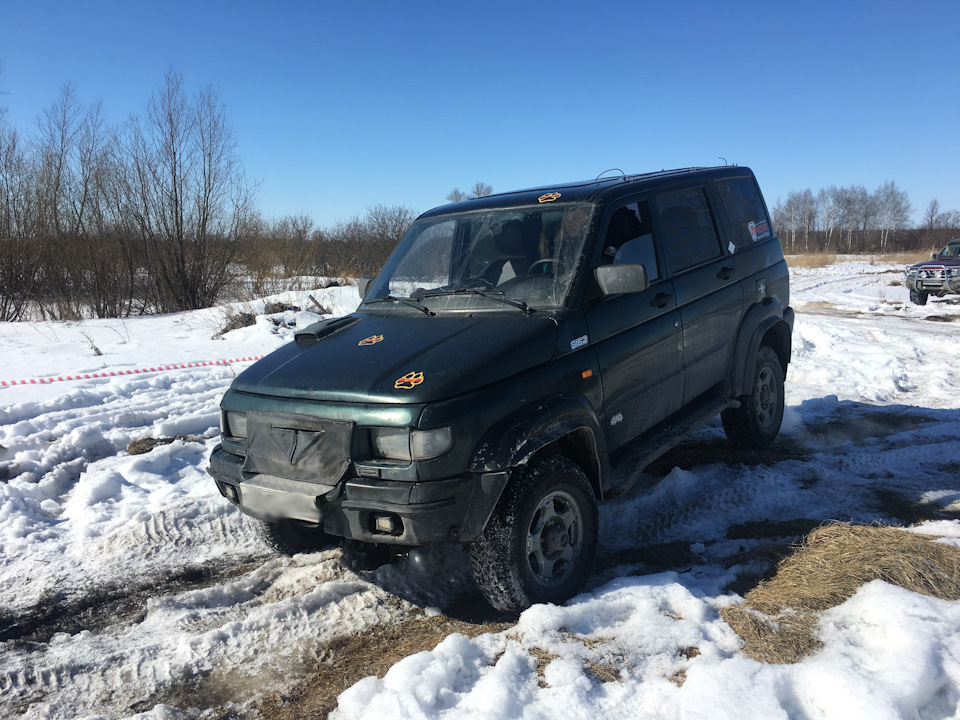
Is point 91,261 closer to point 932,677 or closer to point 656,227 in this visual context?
point 656,227

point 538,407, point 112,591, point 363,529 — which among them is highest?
point 538,407

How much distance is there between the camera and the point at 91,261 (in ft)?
61.7

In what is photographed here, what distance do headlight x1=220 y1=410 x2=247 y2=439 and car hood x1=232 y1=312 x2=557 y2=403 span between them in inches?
5.5

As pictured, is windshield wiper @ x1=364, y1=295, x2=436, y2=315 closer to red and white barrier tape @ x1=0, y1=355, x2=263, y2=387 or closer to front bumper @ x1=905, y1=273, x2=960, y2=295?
red and white barrier tape @ x1=0, y1=355, x2=263, y2=387

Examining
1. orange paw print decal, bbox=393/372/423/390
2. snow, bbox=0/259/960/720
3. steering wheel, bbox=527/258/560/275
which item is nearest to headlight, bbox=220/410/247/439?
snow, bbox=0/259/960/720

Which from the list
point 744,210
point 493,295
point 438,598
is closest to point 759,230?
point 744,210

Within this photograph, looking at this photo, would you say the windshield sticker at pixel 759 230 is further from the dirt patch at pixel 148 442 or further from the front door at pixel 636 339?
the dirt patch at pixel 148 442

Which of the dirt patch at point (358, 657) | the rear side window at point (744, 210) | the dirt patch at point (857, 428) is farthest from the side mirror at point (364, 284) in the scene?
the dirt patch at point (857, 428)

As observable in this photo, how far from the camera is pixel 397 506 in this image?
9.53 feet

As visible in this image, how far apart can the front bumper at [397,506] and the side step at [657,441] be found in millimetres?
1048

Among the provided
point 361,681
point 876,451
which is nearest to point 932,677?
point 361,681

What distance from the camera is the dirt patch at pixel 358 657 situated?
2756mm

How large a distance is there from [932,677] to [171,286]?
21.8 metres

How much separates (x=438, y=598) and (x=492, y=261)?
77.5 inches
